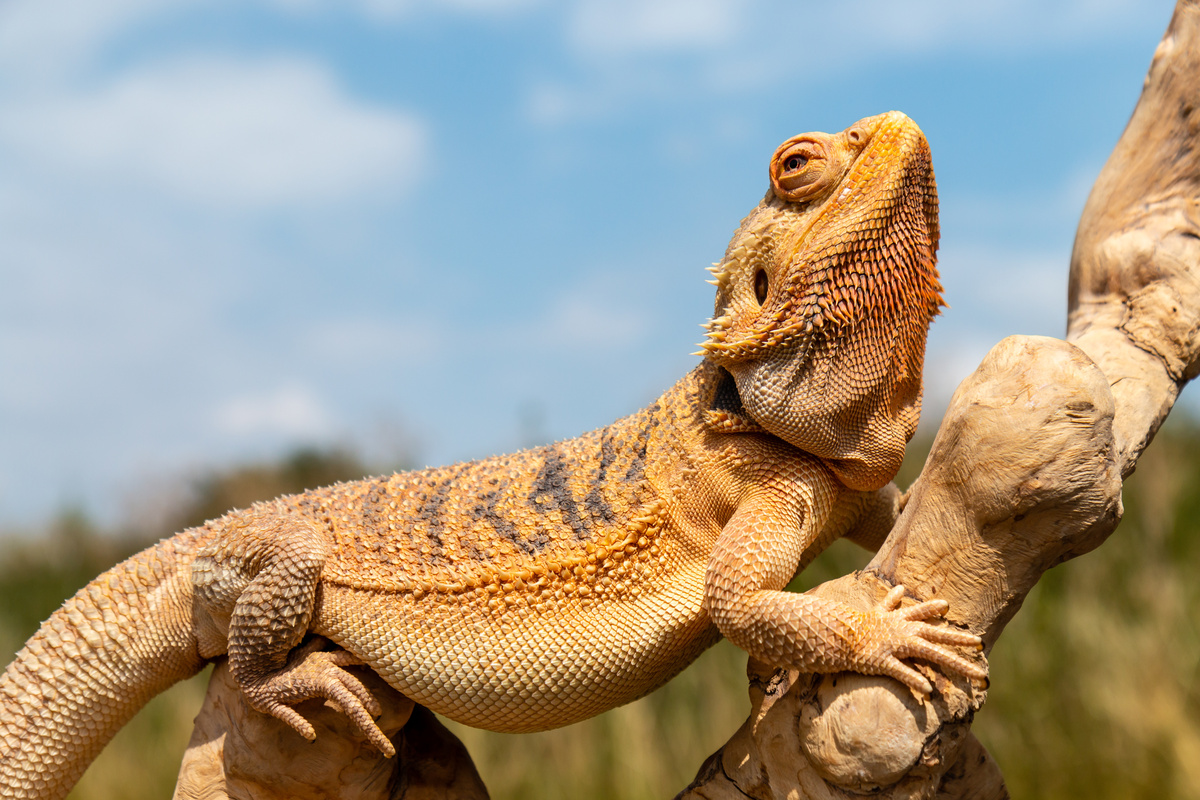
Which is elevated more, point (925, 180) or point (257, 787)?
point (925, 180)

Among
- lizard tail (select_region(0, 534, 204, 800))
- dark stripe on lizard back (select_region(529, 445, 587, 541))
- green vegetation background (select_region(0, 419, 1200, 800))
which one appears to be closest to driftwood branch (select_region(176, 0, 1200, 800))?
lizard tail (select_region(0, 534, 204, 800))

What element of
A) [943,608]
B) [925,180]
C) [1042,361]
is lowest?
[943,608]

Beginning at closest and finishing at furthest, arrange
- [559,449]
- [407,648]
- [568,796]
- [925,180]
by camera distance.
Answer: [925,180] < [407,648] < [559,449] < [568,796]

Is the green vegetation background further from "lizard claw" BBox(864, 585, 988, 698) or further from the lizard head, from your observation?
the lizard head

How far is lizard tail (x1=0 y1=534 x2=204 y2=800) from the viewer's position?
423cm

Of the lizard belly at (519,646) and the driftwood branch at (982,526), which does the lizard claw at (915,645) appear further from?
the lizard belly at (519,646)

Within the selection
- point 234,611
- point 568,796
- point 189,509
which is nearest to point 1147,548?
point 568,796

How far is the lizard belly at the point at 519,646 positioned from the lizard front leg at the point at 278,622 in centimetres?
12

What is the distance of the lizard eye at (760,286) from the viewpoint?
365 centimetres

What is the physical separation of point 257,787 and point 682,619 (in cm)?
215

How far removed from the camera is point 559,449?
13.8 ft

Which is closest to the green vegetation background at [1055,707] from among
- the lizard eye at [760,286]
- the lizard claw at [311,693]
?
the lizard claw at [311,693]

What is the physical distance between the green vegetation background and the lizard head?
15.0 feet

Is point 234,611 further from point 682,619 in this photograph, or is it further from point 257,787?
point 682,619
